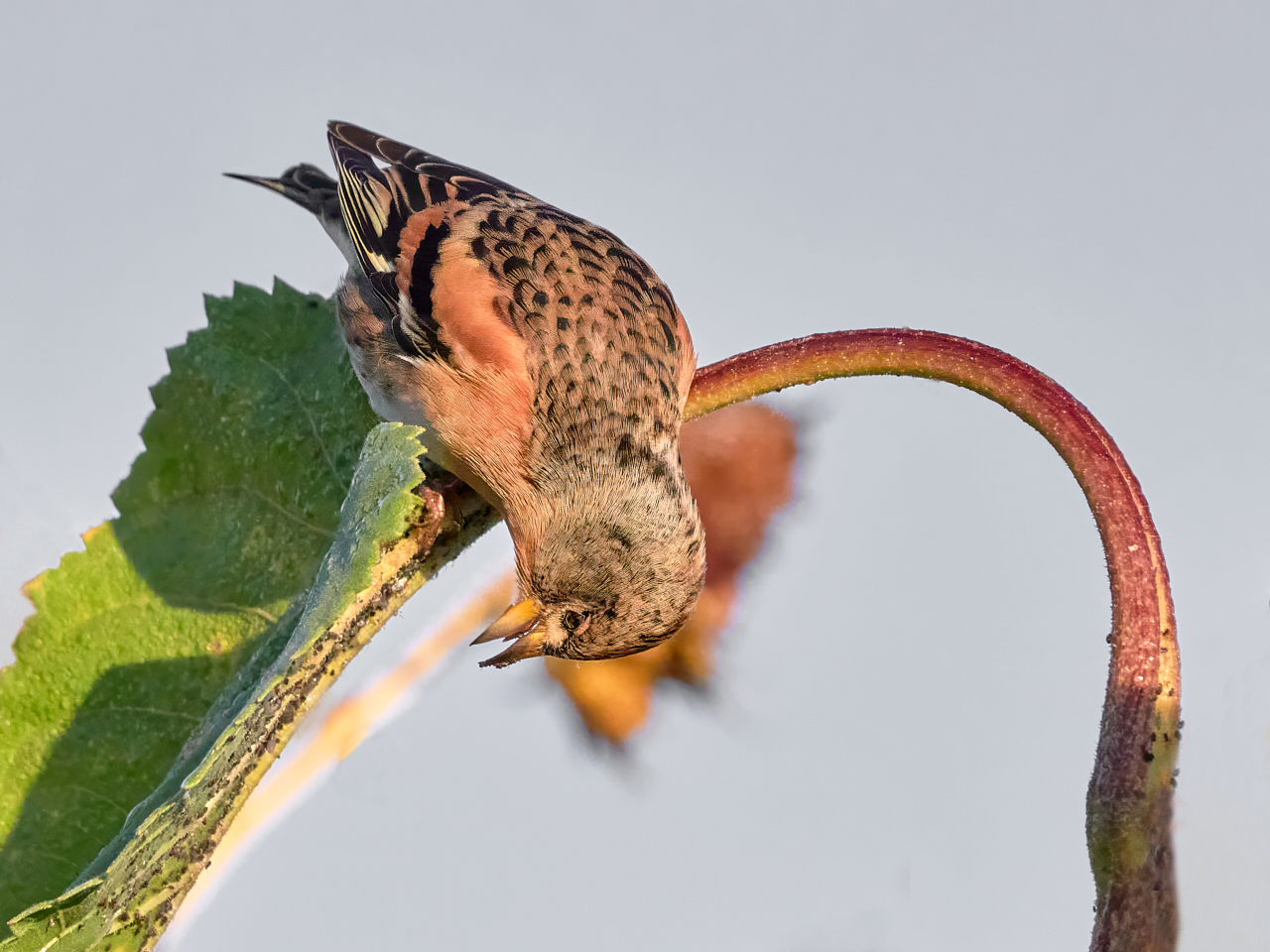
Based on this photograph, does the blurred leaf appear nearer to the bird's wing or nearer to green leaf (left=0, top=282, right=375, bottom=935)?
the bird's wing

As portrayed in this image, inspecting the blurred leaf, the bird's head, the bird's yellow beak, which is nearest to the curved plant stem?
the bird's head

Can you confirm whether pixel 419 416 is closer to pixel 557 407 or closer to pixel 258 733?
pixel 557 407

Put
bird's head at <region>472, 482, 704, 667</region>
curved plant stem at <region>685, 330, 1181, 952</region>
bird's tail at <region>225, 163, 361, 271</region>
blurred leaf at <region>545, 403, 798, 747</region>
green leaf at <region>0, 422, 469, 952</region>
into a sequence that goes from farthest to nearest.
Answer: bird's tail at <region>225, 163, 361, 271</region>, blurred leaf at <region>545, 403, 798, 747</region>, bird's head at <region>472, 482, 704, 667</region>, green leaf at <region>0, 422, 469, 952</region>, curved plant stem at <region>685, 330, 1181, 952</region>

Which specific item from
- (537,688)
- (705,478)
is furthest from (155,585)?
(705,478)

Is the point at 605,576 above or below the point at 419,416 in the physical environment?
below

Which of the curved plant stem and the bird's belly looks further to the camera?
the bird's belly

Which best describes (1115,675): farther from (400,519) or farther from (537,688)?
(537,688)

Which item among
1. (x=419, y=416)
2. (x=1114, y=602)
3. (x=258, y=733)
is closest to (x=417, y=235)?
(x=419, y=416)
